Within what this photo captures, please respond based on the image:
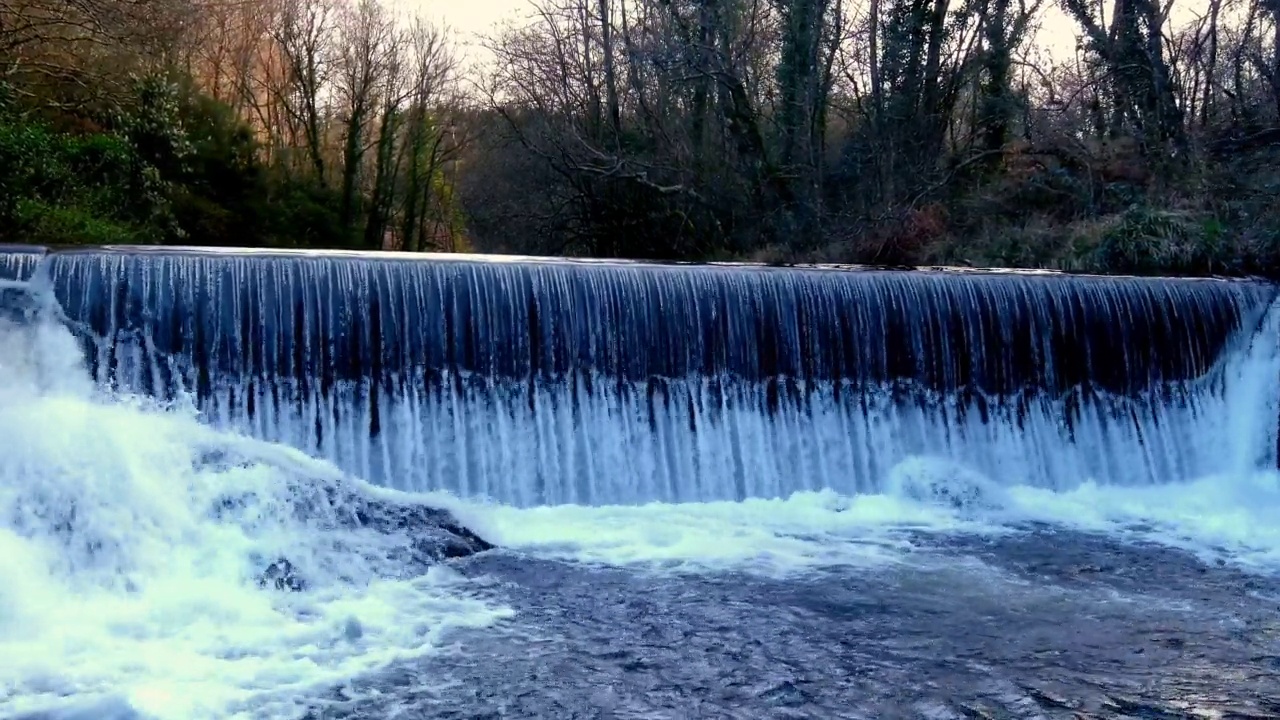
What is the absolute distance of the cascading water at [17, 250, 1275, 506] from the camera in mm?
8641

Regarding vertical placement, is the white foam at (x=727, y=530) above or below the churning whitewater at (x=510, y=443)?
below

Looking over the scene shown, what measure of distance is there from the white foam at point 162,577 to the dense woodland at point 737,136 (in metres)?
9.15

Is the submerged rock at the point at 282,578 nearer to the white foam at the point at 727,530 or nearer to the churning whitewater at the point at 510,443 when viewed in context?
the churning whitewater at the point at 510,443

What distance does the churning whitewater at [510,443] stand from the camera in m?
6.05

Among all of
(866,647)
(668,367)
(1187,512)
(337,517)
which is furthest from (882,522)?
(337,517)

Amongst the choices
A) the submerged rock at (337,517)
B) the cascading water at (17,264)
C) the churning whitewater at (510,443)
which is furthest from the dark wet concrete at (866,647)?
the cascading water at (17,264)

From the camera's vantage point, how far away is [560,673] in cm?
548

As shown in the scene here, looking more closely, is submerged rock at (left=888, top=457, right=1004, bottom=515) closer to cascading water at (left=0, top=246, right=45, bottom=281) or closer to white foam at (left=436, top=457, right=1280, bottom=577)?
white foam at (left=436, top=457, right=1280, bottom=577)

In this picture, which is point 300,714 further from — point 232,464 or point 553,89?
point 553,89

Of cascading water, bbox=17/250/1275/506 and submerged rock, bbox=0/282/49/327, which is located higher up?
submerged rock, bbox=0/282/49/327

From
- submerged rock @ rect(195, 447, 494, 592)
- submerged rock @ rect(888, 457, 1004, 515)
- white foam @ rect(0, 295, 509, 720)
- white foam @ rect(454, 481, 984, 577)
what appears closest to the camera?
white foam @ rect(0, 295, 509, 720)

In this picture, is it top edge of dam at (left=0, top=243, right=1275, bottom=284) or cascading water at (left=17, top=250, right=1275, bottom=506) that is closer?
cascading water at (left=17, top=250, right=1275, bottom=506)

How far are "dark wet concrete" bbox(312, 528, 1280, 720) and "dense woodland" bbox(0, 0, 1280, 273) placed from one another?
26.6ft

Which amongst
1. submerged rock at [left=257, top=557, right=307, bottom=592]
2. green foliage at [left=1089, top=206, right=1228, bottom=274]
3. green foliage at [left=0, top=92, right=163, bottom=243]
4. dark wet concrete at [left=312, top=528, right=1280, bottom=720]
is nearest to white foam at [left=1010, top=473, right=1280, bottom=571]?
dark wet concrete at [left=312, top=528, right=1280, bottom=720]
